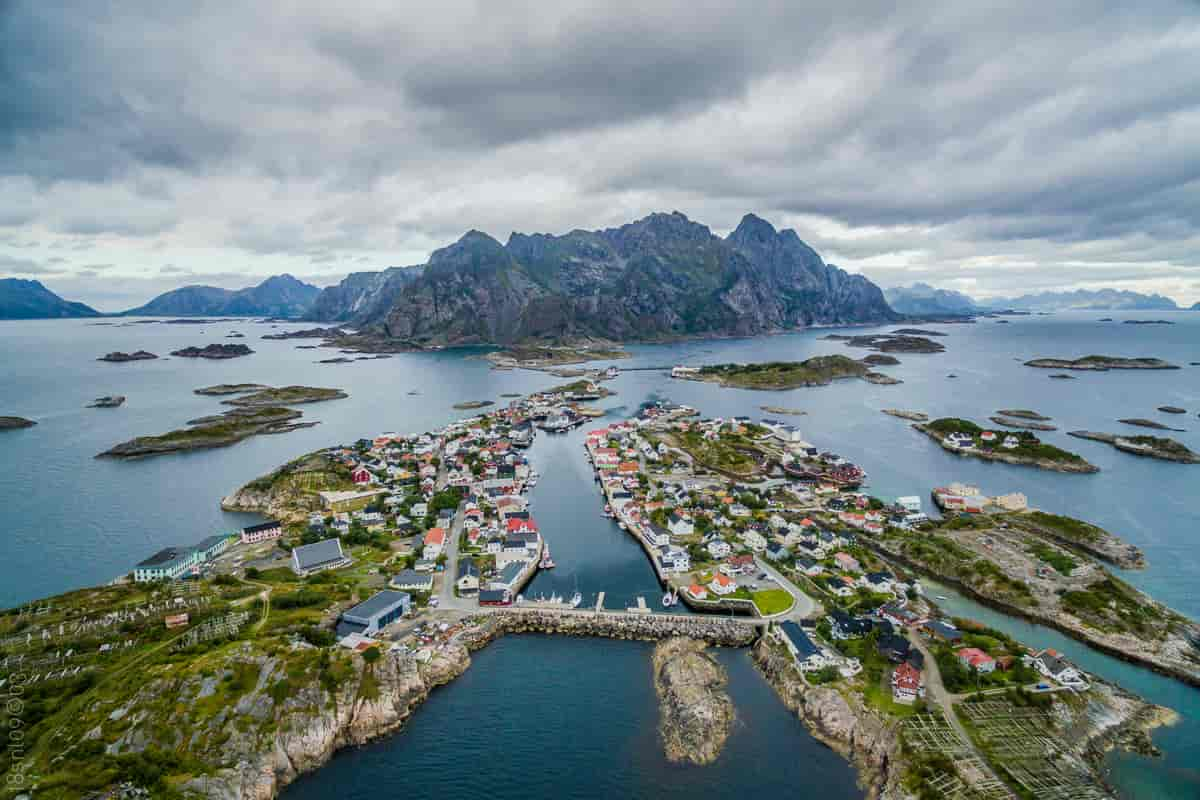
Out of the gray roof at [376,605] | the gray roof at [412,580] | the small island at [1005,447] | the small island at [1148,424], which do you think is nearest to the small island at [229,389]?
the gray roof at [412,580]

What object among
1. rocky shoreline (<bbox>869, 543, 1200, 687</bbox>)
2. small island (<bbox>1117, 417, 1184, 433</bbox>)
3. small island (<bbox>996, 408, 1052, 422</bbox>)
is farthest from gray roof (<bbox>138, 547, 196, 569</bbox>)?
small island (<bbox>1117, 417, 1184, 433</bbox>)

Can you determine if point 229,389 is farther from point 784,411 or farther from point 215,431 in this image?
point 784,411

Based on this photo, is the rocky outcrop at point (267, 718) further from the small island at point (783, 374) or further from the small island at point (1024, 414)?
the small island at point (783, 374)

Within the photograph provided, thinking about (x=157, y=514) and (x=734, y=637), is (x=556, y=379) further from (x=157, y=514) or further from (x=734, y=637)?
(x=734, y=637)

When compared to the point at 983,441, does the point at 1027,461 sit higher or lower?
lower

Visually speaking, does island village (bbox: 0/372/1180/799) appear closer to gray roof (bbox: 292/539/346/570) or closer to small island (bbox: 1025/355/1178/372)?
gray roof (bbox: 292/539/346/570)

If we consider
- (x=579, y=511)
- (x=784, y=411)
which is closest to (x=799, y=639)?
(x=579, y=511)
